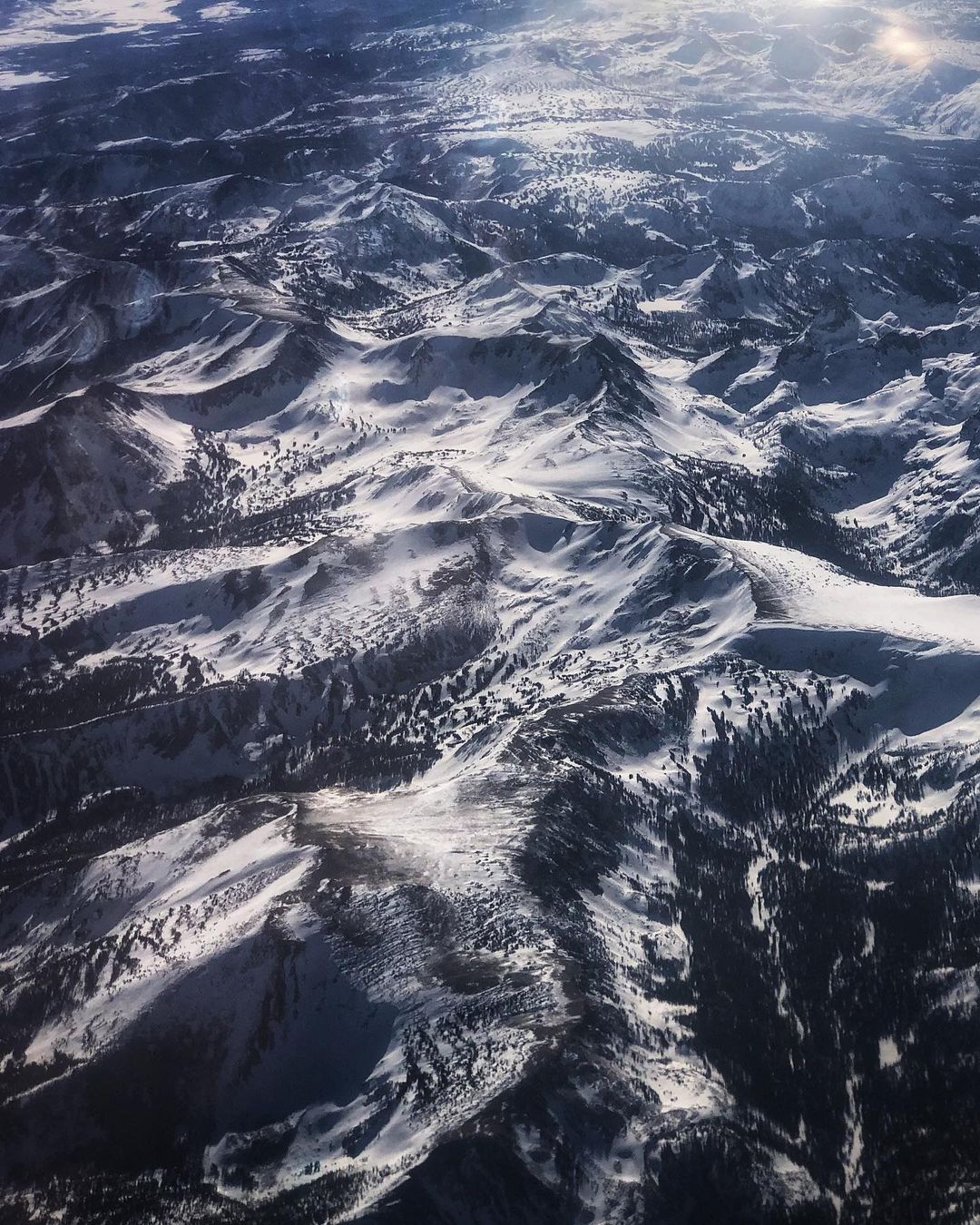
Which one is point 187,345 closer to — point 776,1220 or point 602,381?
point 602,381

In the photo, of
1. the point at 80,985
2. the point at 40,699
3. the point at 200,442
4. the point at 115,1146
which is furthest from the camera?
the point at 200,442

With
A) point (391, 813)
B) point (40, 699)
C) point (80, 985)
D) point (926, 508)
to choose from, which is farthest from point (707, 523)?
point (80, 985)

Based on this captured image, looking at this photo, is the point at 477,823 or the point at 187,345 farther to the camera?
the point at 187,345

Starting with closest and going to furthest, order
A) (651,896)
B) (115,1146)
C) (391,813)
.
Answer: (115,1146)
(651,896)
(391,813)

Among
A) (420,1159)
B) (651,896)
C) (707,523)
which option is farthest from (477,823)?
(707,523)

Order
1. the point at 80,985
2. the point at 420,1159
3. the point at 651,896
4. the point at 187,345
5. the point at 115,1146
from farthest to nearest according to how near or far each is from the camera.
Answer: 1. the point at 187,345
2. the point at 651,896
3. the point at 80,985
4. the point at 115,1146
5. the point at 420,1159

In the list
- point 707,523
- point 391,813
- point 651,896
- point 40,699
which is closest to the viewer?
point 651,896

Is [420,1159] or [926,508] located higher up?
[420,1159]

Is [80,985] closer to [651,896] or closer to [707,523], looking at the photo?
[651,896]

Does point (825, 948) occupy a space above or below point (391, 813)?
below
